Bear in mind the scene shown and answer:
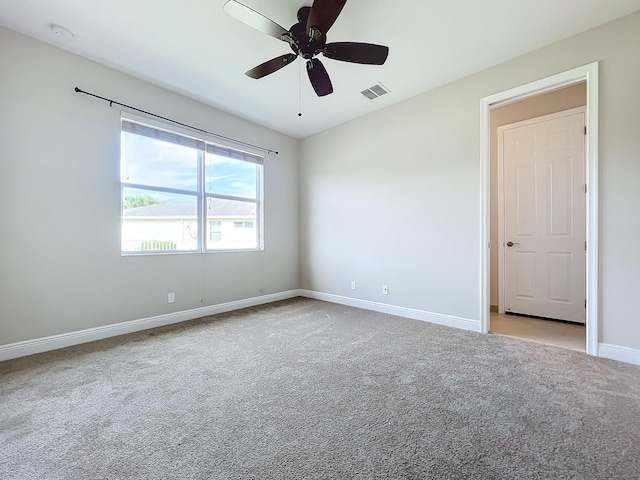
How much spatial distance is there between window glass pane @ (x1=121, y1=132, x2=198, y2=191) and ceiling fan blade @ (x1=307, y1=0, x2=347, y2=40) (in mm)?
2394

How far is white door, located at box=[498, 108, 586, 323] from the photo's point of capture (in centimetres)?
339

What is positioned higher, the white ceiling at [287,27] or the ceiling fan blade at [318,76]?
the white ceiling at [287,27]

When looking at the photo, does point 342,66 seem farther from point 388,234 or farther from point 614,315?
point 614,315

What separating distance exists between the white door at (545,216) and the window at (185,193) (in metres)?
3.74

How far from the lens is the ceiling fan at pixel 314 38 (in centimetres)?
173

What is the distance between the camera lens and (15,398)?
183 centimetres

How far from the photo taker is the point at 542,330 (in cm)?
319

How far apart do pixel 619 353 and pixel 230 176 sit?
4674mm

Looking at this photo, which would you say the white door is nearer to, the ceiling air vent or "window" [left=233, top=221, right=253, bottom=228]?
the ceiling air vent

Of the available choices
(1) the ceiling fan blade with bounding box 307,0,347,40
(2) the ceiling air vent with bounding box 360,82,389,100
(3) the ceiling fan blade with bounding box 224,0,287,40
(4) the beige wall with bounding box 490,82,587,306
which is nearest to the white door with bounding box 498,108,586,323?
(4) the beige wall with bounding box 490,82,587,306

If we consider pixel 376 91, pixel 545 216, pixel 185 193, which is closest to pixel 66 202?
pixel 185 193

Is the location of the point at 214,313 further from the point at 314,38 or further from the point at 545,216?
the point at 545,216

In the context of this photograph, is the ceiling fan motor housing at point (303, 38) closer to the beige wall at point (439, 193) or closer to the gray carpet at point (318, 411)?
the beige wall at point (439, 193)

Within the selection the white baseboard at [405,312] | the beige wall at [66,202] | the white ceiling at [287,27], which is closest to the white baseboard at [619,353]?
the white baseboard at [405,312]
